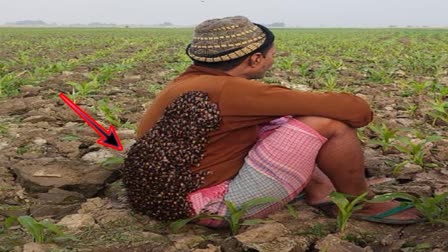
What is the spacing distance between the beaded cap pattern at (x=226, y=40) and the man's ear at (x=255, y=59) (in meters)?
0.04

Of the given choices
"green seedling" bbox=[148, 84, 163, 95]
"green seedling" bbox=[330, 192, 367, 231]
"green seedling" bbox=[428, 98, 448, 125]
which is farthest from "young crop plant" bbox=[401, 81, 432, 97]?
"green seedling" bbox=[330, 192, 367, 231]

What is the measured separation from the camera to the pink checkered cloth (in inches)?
92.7

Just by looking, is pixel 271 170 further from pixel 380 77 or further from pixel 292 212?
pixel 380 77

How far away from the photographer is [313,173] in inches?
106

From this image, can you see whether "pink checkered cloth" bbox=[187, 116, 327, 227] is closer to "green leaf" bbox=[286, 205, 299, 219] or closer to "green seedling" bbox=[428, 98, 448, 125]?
"green leaf" bbox=[286, 205, 299, 219]

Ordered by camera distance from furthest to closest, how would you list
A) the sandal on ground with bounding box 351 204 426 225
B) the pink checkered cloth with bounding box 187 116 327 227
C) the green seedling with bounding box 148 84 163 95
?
the green seedling with bounding box 148 84 163 95 < the sandal on ground with bounding box 351 204 426 225 < the pink checkered cloth with bounding box 187 116 327 227

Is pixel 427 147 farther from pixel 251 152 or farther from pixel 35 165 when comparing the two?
pixel 35 165

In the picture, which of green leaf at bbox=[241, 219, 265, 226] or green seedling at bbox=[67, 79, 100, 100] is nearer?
green leaf at bbox=[241, 219, 265, 226]

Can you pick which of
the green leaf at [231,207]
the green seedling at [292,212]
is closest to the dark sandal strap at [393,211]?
the green seedling at [292,212]

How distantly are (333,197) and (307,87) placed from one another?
4.51 metres

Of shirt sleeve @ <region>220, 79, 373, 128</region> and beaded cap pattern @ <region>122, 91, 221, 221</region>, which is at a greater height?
shirt sleeve @ <region>220, 79, 373, 128</region>

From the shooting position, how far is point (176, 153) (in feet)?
7.86

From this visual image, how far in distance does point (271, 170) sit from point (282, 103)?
1.02 ft

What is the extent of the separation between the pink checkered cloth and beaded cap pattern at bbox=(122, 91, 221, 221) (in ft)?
0.25
